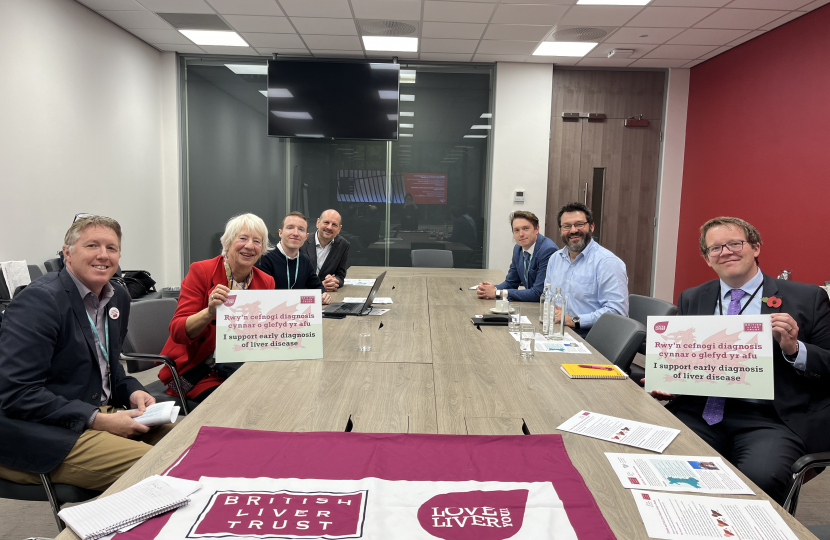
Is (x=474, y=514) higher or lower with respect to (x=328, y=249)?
lower

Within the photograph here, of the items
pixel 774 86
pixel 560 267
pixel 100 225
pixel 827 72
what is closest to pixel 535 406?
pixel 100 225

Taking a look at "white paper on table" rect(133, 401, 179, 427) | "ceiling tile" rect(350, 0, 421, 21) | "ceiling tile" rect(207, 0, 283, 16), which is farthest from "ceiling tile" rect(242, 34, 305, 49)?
"white paper on table" rect(133, 401, 179, 427)

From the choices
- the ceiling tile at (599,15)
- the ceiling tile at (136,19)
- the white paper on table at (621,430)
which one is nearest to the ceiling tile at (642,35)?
the ceiling tile at (599,15)

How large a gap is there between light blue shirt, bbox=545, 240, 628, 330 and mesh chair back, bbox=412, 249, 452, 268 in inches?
120

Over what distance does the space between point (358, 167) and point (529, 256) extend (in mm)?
3458

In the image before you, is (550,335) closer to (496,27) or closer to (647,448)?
(647,448)

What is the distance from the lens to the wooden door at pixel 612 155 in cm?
700

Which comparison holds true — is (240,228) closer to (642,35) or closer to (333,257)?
(333,257)

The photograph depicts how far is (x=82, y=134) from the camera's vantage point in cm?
524

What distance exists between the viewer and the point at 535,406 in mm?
1746

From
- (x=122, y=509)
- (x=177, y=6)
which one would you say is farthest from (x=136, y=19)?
(x=122, y=509)

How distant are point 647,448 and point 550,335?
1.24 metres

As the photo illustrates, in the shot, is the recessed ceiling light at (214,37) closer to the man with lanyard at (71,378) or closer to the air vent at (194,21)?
the air vent at (194,21)

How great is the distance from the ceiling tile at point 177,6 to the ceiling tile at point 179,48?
4.34ft
